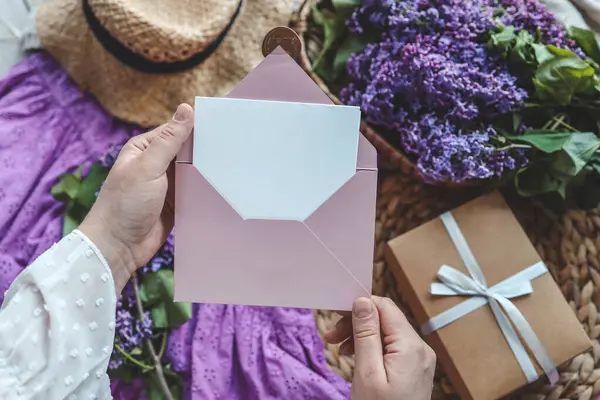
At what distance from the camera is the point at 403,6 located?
0.95 m

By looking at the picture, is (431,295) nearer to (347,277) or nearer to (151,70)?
(347,277)

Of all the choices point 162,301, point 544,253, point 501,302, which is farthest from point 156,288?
point 544,253

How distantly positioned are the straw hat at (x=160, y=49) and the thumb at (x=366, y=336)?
51cm

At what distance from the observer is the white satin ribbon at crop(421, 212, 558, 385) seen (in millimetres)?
914

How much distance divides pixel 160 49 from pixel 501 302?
2.08 ft

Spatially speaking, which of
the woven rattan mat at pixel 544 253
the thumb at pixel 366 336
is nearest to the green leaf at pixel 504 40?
the woven rattan mat at pixel 544 253

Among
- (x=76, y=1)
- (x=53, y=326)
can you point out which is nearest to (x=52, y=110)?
(x=76, y=1)

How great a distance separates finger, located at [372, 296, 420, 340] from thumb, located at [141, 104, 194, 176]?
28 cm

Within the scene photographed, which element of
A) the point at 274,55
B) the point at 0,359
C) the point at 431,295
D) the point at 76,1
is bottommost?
the point at 431,295

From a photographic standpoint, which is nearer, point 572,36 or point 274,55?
point 274,55

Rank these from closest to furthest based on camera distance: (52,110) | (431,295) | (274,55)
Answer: (274,55)
(431,295)
(52,110)

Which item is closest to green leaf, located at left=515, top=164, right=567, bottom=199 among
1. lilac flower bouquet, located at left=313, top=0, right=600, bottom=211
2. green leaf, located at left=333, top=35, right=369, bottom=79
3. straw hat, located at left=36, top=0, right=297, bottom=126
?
lilac flower bouquet, located at left=313, top=0, right=600, bottom=211

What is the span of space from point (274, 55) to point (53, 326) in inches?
A: 14.6

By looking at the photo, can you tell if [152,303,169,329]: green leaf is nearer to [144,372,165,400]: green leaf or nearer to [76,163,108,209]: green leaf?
[144,372,165,400]: green leaf
